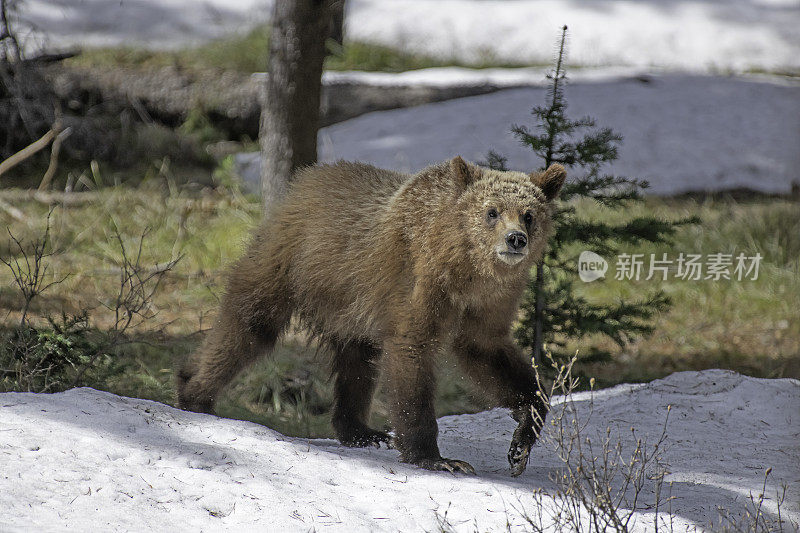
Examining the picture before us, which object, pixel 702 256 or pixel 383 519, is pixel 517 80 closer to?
pixel 702 256

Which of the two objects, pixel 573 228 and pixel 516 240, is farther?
pixel 573 228

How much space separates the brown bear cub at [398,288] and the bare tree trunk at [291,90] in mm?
1413

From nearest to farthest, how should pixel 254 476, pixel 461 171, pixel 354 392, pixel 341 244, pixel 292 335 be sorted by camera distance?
1. pixel 254 476
2. pixel 461 171
3. pixel 341 244
4. pixel 354 392
5. pixel 292 335

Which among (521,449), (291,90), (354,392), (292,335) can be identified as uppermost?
(291,90)

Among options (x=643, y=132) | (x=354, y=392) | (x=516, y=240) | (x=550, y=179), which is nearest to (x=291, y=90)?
(x=354, y=392)

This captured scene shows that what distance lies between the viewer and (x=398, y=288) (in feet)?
14.0

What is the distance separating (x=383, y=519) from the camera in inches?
133

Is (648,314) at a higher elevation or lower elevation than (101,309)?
higher

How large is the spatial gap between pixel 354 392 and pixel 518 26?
36.3 feet

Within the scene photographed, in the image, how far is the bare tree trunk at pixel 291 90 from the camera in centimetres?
623

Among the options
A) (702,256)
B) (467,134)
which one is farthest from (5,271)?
(702,256)

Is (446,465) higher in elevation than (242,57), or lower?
lower

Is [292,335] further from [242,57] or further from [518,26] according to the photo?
[518,26]

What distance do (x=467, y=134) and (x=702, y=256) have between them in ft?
9.86
